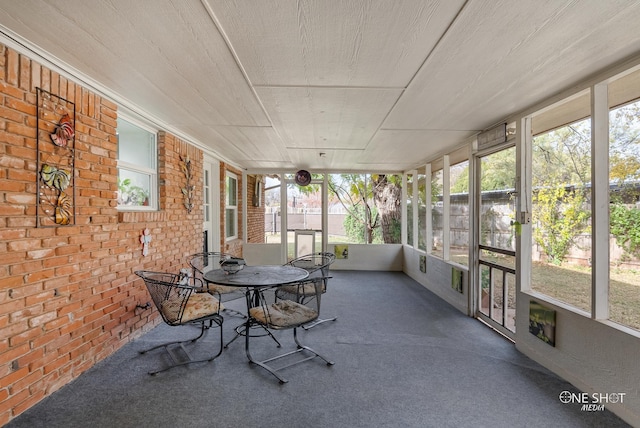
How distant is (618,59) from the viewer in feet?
6.47

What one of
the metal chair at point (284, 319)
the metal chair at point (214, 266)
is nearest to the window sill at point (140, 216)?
the metal chair at point (214, 266)

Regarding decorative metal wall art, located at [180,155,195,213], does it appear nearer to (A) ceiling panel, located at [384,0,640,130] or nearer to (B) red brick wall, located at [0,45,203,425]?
(B) red brick wall, located at [0,45,203,425]

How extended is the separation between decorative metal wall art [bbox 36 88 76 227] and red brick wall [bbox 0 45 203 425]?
0.05 meters

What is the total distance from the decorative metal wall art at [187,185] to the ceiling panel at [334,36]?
2257 millimetres

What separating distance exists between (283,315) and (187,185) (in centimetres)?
249

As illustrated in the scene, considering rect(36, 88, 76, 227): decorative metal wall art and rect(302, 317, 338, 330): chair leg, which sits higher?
rect(36, 88, 76, 227): decorative metal wall art

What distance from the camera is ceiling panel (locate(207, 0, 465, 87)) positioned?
4.91 ft

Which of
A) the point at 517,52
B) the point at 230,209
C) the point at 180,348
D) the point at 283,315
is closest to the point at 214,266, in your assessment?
the point at 230,209

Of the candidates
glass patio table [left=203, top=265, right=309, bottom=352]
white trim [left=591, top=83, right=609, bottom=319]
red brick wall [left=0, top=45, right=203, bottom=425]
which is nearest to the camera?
red brick wall [left=0, top=45, right=203, bottom=425]

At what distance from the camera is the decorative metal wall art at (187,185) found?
408cm

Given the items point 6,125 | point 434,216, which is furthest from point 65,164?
point 434,216

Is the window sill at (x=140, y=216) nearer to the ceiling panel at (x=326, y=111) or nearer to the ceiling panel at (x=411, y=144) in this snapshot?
the ceiling panel at (x=326, y=111)

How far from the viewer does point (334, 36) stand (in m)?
1.73

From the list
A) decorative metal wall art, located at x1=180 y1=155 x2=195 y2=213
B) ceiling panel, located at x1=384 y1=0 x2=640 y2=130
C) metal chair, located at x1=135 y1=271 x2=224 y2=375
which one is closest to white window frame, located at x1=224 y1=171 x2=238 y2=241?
decorative metal wall art, located at x1=180 y1=155 x2=195 y2=213
